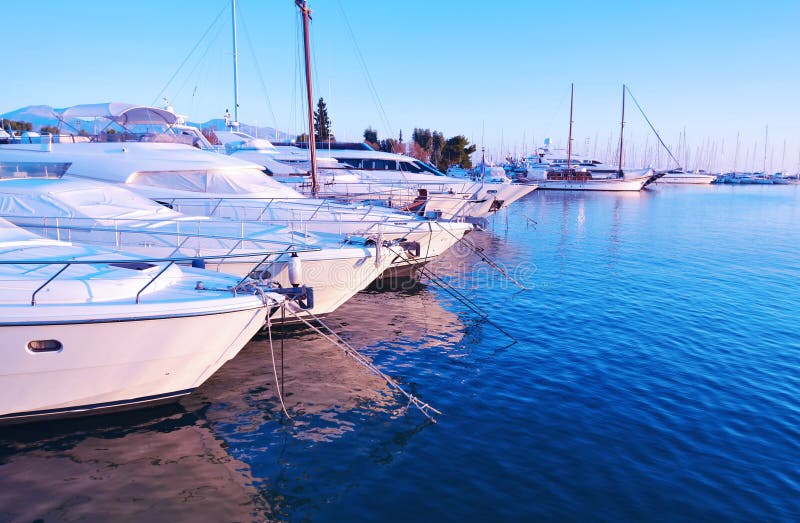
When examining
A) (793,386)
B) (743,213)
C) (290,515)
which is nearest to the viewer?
(290,515)

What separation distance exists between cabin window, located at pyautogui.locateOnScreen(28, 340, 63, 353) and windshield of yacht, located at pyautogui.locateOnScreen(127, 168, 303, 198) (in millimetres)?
10887

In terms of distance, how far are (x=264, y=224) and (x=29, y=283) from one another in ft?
24.2

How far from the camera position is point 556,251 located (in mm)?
25641

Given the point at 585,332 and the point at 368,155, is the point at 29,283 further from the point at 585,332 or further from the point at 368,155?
the point at 368,155

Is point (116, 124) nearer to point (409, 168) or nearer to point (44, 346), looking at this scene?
point (409, 168)

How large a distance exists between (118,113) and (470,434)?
19933 mm

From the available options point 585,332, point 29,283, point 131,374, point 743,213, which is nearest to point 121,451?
point 131,374

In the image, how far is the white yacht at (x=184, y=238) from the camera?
1159cm

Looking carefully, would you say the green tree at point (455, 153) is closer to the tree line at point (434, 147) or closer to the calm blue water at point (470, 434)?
the tree line at point (434, 147)

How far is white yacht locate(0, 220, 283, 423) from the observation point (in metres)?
6.87

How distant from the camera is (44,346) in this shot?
273 inches

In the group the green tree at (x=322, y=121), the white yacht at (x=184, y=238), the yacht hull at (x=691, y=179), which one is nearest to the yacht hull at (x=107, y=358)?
the white yacht at (x=184, y=238)

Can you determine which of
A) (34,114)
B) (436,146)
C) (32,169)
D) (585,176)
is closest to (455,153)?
(436,146)

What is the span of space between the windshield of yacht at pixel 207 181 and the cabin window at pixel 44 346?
35.7ft
